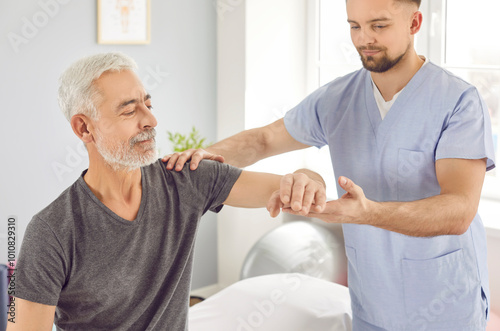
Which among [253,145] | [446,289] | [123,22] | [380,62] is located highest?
[123,22]

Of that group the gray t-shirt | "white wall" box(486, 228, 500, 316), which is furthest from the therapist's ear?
→ "white wall" box(486, 228, 500, 316)

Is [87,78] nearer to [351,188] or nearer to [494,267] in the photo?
[351,188]

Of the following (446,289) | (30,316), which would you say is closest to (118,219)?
(30,316)

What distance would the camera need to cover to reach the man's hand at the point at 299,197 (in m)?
1.32

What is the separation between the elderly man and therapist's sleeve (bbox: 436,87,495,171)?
0.33m

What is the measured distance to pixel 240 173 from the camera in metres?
1.61

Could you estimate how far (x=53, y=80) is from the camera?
9.90 feet

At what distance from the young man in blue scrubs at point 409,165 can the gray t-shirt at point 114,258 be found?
0.13 m

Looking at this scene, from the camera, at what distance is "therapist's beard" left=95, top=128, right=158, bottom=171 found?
1.46 metres

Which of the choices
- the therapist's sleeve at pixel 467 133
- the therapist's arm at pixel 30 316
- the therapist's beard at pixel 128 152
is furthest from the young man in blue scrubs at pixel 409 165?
the therapist's arm at pixel 30 316

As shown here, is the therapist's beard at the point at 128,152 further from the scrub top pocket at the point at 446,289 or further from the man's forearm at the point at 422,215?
the scrub top pocket at the point at 446,289

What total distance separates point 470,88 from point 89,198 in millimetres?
937

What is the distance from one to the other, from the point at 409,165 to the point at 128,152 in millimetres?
683

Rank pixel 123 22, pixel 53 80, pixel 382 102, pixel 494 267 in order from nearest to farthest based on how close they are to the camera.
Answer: pixel 382 102 → pixel 494 267 → pixel 53 80 → pixel 123 22
